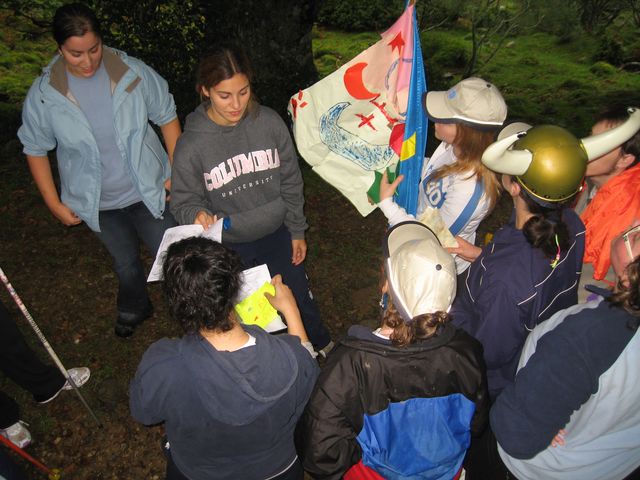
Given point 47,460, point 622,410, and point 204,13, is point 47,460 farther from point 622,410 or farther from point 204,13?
point 204,13

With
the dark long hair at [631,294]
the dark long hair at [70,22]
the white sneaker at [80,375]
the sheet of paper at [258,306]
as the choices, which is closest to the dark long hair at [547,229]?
the dark long hair at [631,294]

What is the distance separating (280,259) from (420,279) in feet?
5.93

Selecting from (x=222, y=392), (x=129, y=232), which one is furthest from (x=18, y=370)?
(x=222, y=392)

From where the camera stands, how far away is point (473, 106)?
267cm

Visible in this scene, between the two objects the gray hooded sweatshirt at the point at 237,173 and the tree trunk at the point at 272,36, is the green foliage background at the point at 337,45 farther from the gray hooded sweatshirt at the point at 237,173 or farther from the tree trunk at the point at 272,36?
the gray hooded sweatshirt at the point at 237,173

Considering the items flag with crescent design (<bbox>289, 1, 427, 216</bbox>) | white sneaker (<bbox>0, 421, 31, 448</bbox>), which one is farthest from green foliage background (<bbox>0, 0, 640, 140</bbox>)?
white sneaker (<bbox>0, 421, 31, 448</bbox>)

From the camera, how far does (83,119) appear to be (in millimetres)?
2977

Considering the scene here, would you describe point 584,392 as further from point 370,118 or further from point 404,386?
point 370,118

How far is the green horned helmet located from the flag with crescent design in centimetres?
86

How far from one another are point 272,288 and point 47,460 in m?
2.54

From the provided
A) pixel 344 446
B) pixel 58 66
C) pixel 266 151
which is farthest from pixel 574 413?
pixel 58 66

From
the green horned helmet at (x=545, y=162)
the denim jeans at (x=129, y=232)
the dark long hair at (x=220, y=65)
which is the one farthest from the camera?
the denim jeans at (x=129, y=232)

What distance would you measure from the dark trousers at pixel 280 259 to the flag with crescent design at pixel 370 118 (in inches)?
25.1

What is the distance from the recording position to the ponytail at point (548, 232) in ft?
6.99
